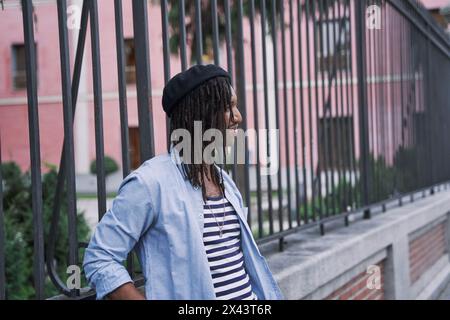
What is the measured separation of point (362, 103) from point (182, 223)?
3.67 m

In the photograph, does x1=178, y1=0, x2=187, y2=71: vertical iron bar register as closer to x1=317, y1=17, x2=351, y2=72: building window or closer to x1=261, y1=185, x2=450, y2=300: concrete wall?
x1=261, y1=185, x2=450, y2=300: concrete wall

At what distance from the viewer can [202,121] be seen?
186 cm

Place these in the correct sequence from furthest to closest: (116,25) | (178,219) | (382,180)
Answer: (382,180) → (116,25) → (178,219)

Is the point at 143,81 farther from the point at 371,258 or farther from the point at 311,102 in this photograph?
the point at 371,258

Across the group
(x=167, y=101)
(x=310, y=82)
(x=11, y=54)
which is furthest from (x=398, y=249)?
(x=11, y=54)

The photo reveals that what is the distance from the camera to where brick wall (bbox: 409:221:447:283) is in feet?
20.3

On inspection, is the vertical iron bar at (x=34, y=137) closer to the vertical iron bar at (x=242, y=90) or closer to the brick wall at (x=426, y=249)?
the vertical iron bar at (x=242, y=90)

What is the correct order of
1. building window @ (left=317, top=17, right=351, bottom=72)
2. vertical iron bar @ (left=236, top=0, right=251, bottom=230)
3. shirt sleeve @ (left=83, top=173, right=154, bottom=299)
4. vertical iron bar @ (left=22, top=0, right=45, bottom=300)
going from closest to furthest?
shirt sleeve @ (left=83, top=173, right=154, bottom=299), vertical iron bar @ (left=22, top=0, right=45, bottom=300), vertical iron bar @ (left=236, top=0, right=251, bottom=230), building window @ (left=317, top=17, right=351, bottom=72)

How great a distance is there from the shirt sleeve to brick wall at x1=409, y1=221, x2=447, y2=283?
474 centimetres

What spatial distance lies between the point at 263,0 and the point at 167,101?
1.89 meters

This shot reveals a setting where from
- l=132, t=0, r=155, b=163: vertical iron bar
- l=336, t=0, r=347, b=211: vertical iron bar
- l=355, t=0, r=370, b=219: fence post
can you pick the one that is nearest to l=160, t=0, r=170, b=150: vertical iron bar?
l=132, t=0, r=155, b=163: vertical iron bar

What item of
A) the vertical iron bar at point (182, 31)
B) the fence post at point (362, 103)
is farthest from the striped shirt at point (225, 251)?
the fence post at point (362, 103)

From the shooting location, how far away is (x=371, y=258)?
466cm
